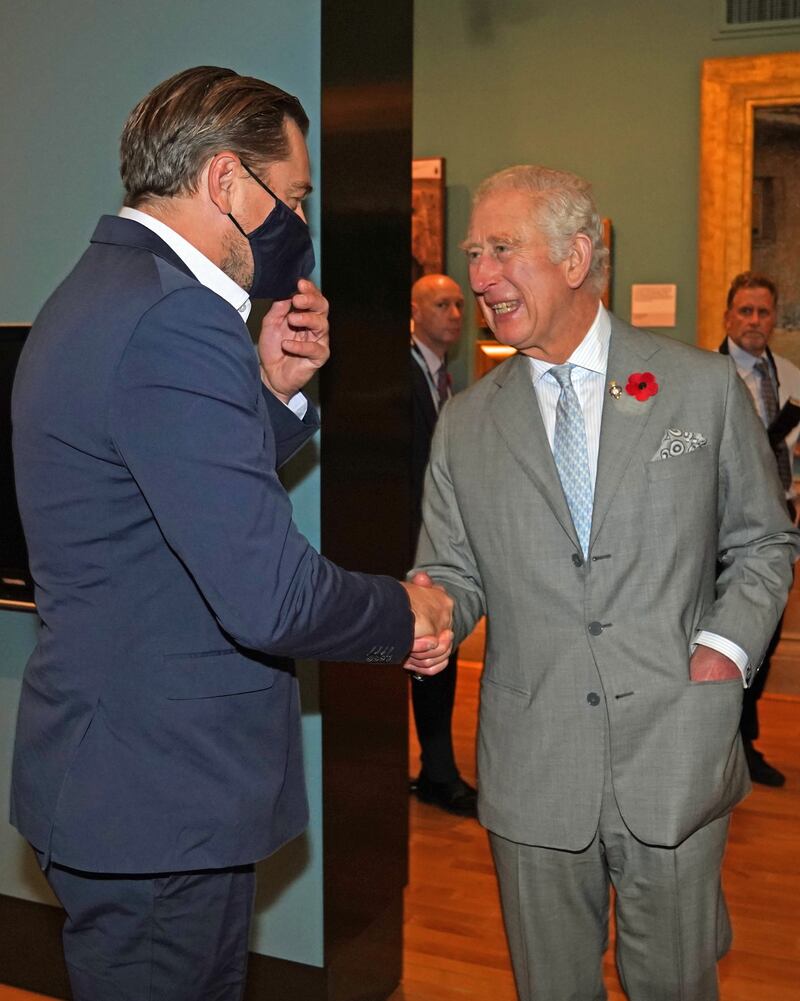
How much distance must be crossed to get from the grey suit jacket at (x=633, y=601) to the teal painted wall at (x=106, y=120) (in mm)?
772

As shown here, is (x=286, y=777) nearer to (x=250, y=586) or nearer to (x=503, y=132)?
(x=250, y=586)

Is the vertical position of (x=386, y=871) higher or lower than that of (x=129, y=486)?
lower

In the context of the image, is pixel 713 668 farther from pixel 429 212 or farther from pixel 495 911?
pixel 429 212

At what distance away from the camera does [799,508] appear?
18.8ft

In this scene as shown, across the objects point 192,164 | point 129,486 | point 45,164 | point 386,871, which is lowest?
point 386,871

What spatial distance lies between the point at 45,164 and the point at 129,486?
5.53 ft

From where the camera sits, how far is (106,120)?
2.86 metres

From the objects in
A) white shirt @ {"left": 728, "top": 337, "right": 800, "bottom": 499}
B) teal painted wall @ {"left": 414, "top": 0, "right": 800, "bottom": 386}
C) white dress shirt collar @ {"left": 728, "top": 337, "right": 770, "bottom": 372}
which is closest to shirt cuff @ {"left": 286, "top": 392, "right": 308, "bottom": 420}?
white shirt @ {"left": 728, "top": 337, "right": 800, "bottom": 499}

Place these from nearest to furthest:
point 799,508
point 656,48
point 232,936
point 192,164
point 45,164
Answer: point 192,164
point 232,936
point 45,164
point 799,508
point 656,48

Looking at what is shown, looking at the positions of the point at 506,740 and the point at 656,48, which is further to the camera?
the point at 656,48

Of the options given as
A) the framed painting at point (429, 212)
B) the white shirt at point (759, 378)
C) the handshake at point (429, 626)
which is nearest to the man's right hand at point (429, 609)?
the handshake at point (429, 626)

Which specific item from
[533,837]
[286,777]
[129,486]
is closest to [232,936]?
[286,777]

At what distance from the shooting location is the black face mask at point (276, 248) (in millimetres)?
1803

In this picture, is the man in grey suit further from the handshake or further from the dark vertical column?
the dark vertical column
